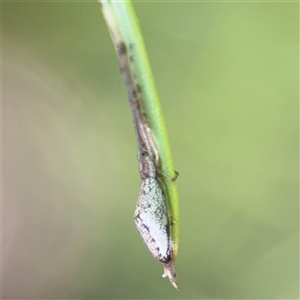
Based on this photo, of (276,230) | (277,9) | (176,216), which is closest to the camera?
(176,216)

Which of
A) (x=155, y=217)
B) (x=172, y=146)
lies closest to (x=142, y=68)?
(x=155, y=217)

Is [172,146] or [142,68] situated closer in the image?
[142,68]

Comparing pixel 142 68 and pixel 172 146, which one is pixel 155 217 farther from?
pixel 172 146

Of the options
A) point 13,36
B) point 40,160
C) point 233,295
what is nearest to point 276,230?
point 233,295

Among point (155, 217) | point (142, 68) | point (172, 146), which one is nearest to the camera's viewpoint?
point (142, 68)

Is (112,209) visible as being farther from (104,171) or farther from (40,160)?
(40,160)

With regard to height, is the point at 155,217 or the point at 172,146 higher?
the point at 172,146

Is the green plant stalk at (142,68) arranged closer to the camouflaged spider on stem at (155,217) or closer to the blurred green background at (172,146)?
the camouflaged spider on stem at (155,217)
